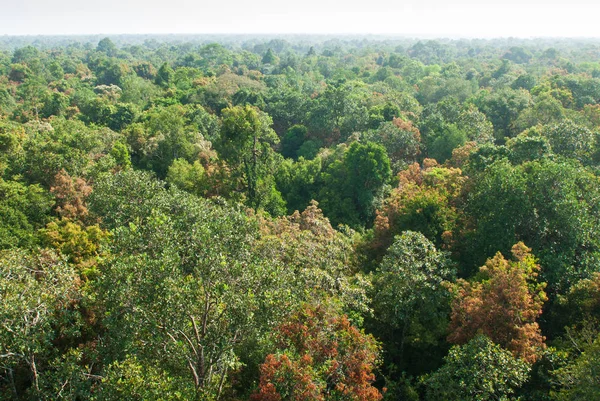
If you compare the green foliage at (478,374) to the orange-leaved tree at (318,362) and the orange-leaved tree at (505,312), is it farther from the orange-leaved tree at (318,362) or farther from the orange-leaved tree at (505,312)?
the orange-leaved tree at (318,362)

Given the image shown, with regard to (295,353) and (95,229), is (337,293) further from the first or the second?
(95,229)

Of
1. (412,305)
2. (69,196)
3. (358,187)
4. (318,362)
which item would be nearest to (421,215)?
(412,305)

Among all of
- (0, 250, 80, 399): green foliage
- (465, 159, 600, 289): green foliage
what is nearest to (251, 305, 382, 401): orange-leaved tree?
(0, 250, 80, 399): green foliage

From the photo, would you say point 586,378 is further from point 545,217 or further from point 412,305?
point 545,217

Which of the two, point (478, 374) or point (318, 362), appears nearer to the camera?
point (478, 374)

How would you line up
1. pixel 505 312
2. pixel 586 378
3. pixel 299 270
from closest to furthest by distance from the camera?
pixel 586 378 < pixel 505 312 < pixel 299 270

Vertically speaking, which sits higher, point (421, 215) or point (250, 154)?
point (250, 154)

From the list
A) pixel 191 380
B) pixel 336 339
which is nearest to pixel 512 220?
pixel 336 339
